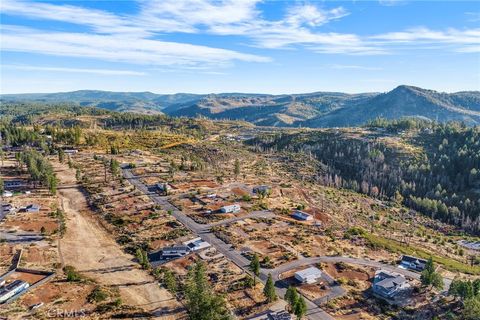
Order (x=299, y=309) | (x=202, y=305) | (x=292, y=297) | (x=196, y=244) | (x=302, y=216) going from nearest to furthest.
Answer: (x=202, y=305) → (x=299, y=309) → (x=292, y=297) → (x=196, y=244) → (x=302, y=216)

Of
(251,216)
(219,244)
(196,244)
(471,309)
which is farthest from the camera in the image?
(251,216)

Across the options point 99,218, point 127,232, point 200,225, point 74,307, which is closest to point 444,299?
point 200,225

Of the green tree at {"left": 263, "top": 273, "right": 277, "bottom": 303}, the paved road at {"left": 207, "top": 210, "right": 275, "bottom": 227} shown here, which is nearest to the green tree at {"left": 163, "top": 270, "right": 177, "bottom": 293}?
the green tree at {"left": 263, "top": 273, "right": 277, "bottom": 303}

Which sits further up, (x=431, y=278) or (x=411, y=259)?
(x=431, y=278)

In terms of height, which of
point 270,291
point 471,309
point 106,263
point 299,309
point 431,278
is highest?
point 299,309

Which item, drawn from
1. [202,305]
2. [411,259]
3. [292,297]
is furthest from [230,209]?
[202,305]

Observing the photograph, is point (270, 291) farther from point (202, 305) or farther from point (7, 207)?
point (7, 207)
